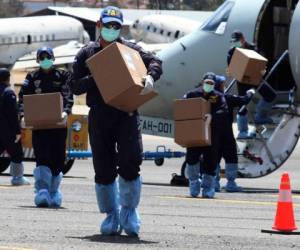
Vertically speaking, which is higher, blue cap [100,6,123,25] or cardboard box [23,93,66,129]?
blue cap [100,6,123,25]

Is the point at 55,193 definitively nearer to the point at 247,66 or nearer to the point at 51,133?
the point at 51,133

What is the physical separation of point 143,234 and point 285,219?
1.31m

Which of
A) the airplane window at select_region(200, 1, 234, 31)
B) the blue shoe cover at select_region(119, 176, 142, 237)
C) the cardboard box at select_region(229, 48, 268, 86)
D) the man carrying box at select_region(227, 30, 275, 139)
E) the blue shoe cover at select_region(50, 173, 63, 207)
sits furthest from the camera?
the airplane window at select_region(200, 1, 234, 31)

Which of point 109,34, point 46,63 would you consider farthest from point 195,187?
point 109,34

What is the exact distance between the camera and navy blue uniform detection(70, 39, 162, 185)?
35.0 ft

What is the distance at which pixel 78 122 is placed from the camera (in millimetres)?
20641

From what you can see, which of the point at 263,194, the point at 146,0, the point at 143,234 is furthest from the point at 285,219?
the point at 146,0

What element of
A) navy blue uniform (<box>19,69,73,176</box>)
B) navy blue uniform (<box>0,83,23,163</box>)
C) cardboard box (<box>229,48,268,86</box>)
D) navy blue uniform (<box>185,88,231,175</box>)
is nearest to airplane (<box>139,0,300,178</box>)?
cardboard box (<box>229,48,268,86</box>)

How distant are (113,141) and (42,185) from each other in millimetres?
3069

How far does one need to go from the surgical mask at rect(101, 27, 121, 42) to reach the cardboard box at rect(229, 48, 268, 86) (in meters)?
7.01

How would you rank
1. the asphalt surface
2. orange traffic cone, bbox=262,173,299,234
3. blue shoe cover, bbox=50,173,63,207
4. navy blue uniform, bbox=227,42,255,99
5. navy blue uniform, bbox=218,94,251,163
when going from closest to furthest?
the asphalt surface, orange traffic cone, bbox=262,173,299,234, blue shoe cover, bbox=50,173,63,207, navy blue uniform, bbox=218,94,251,163, navy blue uniform, bbox=227,42,255,99

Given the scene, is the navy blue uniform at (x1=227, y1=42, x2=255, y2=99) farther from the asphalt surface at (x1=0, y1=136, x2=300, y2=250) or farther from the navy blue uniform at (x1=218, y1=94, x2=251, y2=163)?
the asphalt surface at (x1=0, y1=136, x2=300, y2=250)

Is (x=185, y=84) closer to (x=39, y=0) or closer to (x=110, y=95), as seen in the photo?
(x=110, y=95)

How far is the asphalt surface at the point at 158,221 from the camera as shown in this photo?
10297 millimetres
